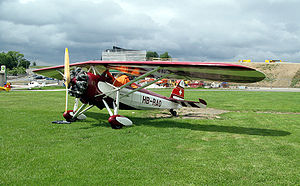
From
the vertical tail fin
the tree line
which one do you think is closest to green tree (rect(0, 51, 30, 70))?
the tree line

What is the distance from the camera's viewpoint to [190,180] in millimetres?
3791

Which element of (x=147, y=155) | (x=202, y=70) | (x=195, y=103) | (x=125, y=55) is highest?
(x=125, y=55)

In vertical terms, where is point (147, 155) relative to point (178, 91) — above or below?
below

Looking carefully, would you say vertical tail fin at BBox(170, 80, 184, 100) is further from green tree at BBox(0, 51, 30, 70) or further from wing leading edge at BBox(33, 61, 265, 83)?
green tree at BBox(0, 51, 30, 70)

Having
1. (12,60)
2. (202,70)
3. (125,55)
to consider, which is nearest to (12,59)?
(12,60)

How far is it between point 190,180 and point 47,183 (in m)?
2.32

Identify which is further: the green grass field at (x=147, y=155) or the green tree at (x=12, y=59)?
the green tree at (x=12, y=59)

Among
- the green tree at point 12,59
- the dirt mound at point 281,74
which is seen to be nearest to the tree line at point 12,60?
the green tree at point 12,59

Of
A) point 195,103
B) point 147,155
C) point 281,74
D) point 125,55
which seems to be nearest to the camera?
point 147,155

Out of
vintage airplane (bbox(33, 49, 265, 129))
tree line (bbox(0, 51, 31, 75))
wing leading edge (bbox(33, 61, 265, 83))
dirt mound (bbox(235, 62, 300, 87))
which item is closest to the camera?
wing leading edge (bbox(33, 61, 265, 83))

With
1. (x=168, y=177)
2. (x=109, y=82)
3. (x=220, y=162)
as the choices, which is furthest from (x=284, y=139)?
(x=109, y=82)

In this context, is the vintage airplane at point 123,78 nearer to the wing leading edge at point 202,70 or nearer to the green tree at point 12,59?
the wing leading edge at point 202,70

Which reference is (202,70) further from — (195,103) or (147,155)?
(147,155)

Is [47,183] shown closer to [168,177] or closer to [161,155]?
[168,177]
